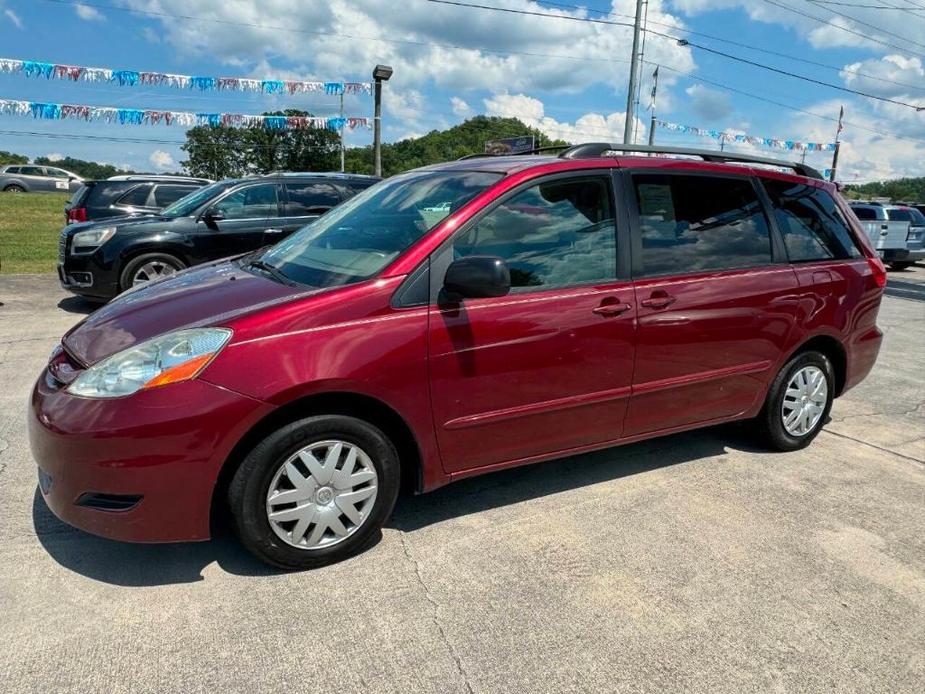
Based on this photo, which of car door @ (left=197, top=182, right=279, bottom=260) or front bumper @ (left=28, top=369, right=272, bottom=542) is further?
car door @ (left=197, top=182, right=279, bottom=260)

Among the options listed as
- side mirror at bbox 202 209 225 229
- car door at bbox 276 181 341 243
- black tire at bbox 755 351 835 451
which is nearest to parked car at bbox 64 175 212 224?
side mirror at bbox 202 209 225 229

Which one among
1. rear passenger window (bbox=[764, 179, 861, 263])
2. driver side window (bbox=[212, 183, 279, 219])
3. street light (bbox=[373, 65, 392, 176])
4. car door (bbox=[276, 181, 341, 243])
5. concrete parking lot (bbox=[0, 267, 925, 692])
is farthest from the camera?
street light (bbox=[373, 65, 392, 176])

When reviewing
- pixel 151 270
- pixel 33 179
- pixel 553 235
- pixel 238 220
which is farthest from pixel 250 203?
pixel 33 179

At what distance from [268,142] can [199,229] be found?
79.7 m

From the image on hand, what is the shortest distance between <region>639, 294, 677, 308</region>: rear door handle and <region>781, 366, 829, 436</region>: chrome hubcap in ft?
4.16

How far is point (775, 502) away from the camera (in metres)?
3.65

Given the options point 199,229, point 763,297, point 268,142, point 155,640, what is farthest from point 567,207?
point 268,142

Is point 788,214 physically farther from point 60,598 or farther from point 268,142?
point 268,142

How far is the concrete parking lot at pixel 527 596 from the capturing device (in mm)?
2283

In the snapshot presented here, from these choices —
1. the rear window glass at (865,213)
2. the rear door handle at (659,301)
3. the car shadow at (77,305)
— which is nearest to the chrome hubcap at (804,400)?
the rear door handle at (659,301)

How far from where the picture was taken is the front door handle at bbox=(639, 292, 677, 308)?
3455 mm

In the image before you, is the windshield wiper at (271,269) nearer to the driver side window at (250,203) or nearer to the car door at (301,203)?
the car door at (301,203)

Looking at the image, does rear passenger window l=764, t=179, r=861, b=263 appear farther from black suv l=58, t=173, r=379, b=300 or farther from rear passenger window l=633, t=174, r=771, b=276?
black suv l=58, t=173, r=379, b=300

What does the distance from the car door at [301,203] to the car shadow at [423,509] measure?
5764mm
